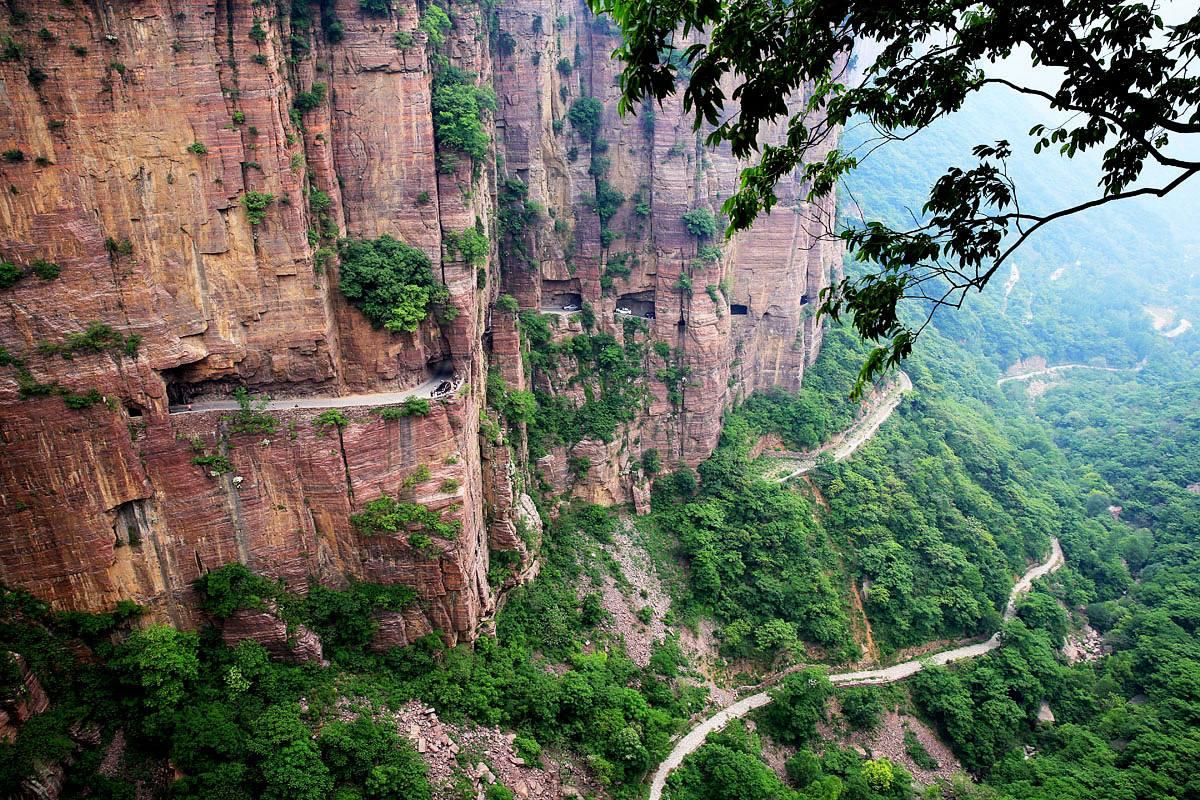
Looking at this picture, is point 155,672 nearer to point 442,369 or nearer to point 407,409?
point 407,409

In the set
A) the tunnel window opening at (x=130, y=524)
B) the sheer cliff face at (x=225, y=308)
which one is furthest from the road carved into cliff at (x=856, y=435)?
the tunnel window opening at (x=130, y=524)

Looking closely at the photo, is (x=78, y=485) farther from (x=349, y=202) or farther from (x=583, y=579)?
(x=583, y=579)

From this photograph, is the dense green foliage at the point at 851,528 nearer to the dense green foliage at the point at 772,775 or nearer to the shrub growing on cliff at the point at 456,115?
Result: the dense green foliage at the point at 772,775

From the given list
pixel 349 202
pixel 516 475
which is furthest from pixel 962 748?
pixel 349 202

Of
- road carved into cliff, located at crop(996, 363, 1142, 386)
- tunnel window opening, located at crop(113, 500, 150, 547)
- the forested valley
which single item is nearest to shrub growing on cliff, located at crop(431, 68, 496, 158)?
the forested valley

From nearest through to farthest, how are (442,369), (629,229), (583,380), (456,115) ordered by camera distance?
(456,115)
(442,369)
(583,380)
(629,229)

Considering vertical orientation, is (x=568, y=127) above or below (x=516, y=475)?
above

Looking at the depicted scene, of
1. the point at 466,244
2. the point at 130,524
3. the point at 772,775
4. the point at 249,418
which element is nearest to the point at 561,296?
the point at 466,244

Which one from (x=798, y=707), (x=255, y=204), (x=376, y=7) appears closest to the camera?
(x=255, y=204)
